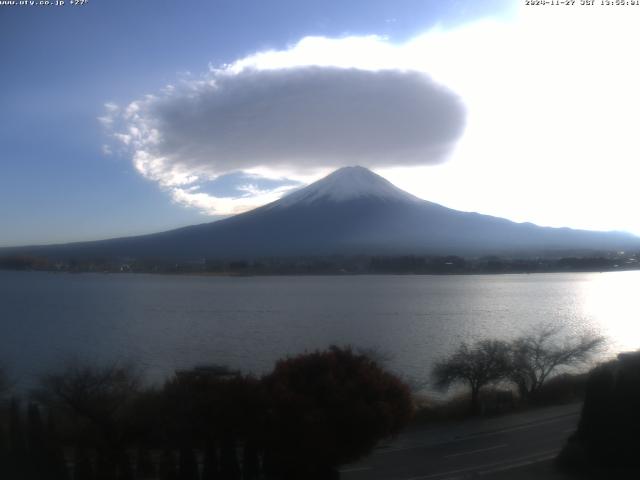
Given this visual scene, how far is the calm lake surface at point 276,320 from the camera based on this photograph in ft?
45.3

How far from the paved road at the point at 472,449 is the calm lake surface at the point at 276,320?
10.5 ft

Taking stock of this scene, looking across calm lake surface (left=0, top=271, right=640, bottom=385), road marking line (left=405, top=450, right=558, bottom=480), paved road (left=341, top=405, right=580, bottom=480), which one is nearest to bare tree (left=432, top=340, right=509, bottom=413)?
calm lake surface (left=0, top=271, right=640, bottom=385)

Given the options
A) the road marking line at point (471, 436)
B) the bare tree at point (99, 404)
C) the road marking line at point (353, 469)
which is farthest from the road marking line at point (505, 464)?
the bare tree at point (99, 404)

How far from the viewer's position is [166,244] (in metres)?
55.3

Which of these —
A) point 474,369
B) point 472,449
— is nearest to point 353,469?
point 472,449

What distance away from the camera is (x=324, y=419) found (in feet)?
18.8

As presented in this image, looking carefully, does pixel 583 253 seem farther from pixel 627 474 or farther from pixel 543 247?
pixel 627 474

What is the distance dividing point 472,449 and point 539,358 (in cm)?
474

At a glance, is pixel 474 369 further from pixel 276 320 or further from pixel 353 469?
pixel 276 320

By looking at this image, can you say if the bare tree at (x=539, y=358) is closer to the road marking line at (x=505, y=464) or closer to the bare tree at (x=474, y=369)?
the bare tree at (x=474, y=369)

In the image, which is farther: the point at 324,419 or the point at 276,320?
the point at 276,320

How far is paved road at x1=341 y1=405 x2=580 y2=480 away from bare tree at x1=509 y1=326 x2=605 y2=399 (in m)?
1.55

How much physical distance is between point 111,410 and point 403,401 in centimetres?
292

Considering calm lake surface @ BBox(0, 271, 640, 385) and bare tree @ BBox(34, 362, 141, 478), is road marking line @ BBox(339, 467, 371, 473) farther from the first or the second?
calm lake surface @ BBox(0, 271, 640, 385)
